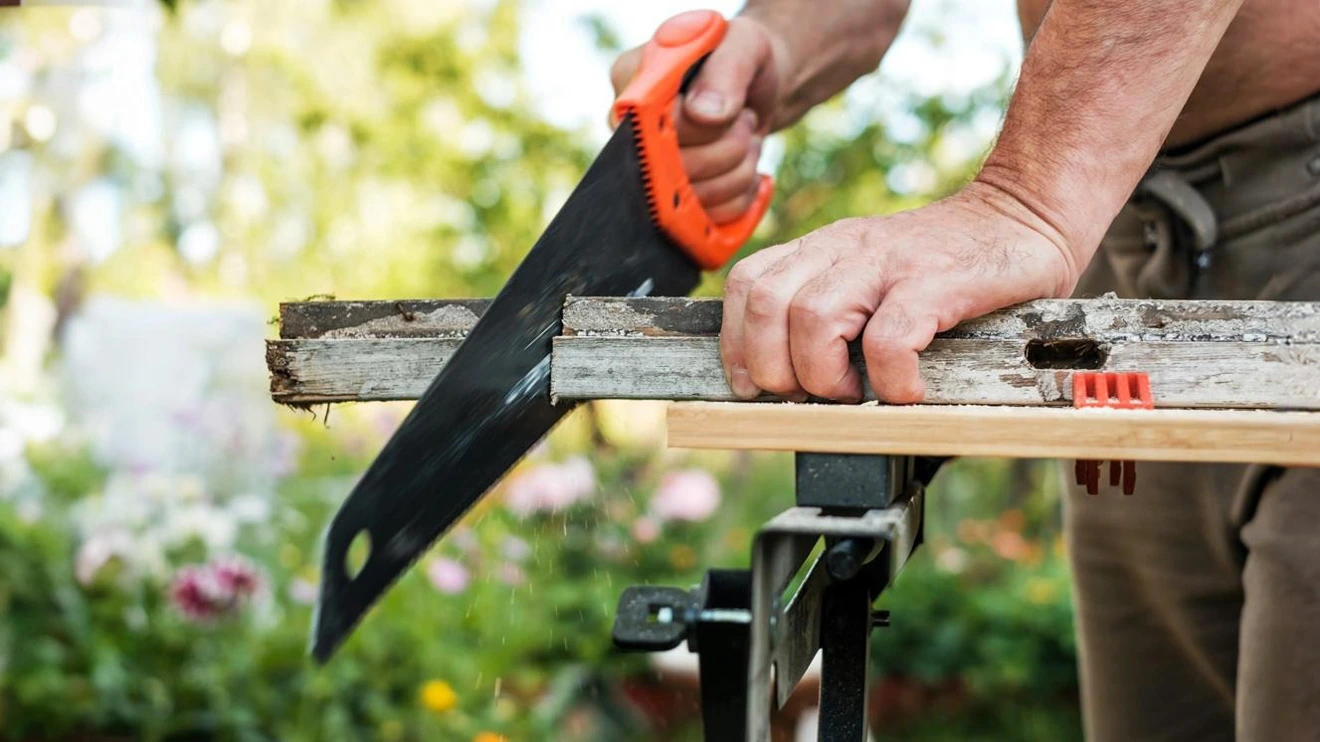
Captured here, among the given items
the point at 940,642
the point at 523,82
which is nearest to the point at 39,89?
the point at 523,82

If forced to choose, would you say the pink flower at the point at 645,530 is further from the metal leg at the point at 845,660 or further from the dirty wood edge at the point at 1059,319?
the metal leg at the point at 845,660

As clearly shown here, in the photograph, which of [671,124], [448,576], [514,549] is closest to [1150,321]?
[671,124]

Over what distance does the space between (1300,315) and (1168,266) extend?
725 millimetres

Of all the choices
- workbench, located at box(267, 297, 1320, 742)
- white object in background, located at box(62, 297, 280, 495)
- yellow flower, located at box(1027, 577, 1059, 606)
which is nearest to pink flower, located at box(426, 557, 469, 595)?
white object in background, located at box(62, 297, 280, 495)

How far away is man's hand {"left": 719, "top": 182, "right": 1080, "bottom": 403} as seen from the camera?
3.80 ft

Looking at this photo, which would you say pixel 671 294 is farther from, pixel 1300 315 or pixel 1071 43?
pixel 1300 315

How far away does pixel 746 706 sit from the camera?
0.98 metres

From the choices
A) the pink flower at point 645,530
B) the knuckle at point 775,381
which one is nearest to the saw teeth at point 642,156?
the knuckle at point 775,381

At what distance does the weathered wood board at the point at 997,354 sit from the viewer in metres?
1.16

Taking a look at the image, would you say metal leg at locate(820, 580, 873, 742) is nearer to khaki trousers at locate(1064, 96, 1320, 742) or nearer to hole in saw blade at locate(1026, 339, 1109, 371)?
hole in saw blade at locate(1026, 339, 1109, 371)

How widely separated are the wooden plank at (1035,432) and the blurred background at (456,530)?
2.75ft

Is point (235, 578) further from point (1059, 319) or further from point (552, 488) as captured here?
point (1059, 319)

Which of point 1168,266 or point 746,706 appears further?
point 1168,266

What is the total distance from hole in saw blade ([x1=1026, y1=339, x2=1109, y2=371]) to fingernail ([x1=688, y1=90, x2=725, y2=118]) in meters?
0.76
